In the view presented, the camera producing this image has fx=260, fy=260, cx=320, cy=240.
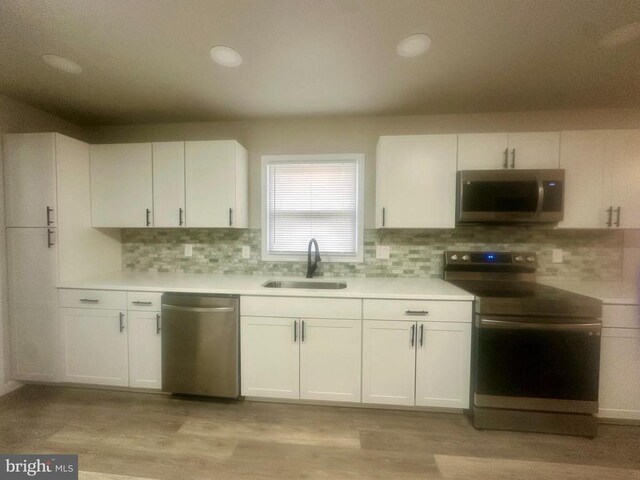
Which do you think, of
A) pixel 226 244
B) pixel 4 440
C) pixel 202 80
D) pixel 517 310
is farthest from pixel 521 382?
pixel 4 440

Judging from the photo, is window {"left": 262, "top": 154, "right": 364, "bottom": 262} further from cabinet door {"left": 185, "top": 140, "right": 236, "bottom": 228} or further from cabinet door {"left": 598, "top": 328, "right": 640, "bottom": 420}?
cabinet door {"left": 598, "top": 328, "right": 640, "bottom": 420}

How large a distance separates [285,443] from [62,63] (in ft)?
9.35

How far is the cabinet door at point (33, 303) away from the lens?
83.0 inches

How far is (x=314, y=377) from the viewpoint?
1950 millimetres

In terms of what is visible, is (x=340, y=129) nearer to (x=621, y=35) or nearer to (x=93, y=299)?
(x=621, y=35)

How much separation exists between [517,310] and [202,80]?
2.70 meters

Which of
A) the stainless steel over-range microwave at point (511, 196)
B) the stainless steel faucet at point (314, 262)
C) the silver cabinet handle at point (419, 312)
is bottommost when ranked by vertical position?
the silver cabinet handle at point (419, 312)

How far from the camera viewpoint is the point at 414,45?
4.91 ft

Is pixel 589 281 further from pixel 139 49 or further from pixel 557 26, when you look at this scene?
pixel 139 49

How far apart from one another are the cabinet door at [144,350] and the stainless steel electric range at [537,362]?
7.82 ft

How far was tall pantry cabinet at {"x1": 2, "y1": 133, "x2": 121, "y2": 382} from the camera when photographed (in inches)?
82.0

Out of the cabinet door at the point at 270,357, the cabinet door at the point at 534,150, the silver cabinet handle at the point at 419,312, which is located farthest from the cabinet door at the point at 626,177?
the cabinet door at the point at 270,357

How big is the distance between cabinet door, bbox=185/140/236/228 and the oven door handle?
212 centimetres

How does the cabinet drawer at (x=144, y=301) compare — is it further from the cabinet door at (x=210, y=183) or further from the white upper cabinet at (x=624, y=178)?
the white upper cabinet at (x=624, y=178)
